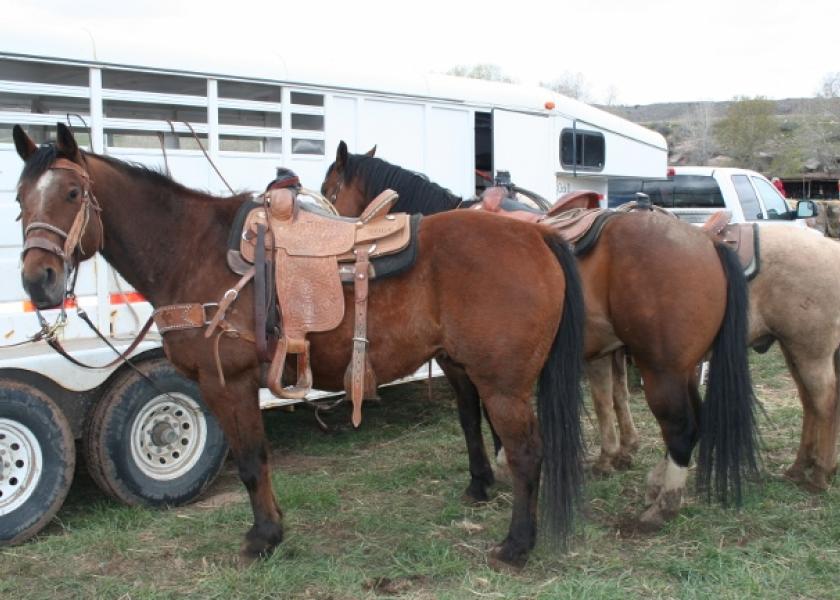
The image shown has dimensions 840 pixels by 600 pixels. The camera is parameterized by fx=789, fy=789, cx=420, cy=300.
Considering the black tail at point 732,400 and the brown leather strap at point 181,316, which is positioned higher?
the brown leather strap at point 181,316

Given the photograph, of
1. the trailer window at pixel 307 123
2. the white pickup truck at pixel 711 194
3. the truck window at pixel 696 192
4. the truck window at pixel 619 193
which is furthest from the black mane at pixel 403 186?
the truck window at pixel 696 192

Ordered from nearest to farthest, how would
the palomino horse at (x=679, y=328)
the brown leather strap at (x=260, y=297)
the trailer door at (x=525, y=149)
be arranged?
the brown leather strap at (x=260, y=297) < the palomino horse at (x=679, y=328) < the trailer door at (x=525, y=149)

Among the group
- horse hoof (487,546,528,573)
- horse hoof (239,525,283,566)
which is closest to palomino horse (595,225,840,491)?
horse hoof (487,546,528,573)

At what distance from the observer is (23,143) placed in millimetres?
3258

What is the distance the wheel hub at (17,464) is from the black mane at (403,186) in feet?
7.62

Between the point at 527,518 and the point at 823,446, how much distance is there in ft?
7.24

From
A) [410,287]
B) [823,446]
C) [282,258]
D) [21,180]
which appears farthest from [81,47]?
[823,446]

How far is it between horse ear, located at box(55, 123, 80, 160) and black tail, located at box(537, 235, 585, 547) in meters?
2.20

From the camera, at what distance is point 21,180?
10.8ft

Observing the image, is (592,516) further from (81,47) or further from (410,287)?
(81,47)

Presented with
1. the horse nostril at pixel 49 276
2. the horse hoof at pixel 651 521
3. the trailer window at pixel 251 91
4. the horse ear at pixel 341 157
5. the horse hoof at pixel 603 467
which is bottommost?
the horse hoof at pixel 603 467

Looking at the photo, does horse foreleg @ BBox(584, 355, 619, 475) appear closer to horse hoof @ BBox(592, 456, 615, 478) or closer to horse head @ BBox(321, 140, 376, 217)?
horse hoof @ BBox(592, 456, 615, 478)

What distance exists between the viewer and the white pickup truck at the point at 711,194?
418 inches

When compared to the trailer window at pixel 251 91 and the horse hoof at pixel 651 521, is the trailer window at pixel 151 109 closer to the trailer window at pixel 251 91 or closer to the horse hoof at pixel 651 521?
the trailer window at pixel 251 91
